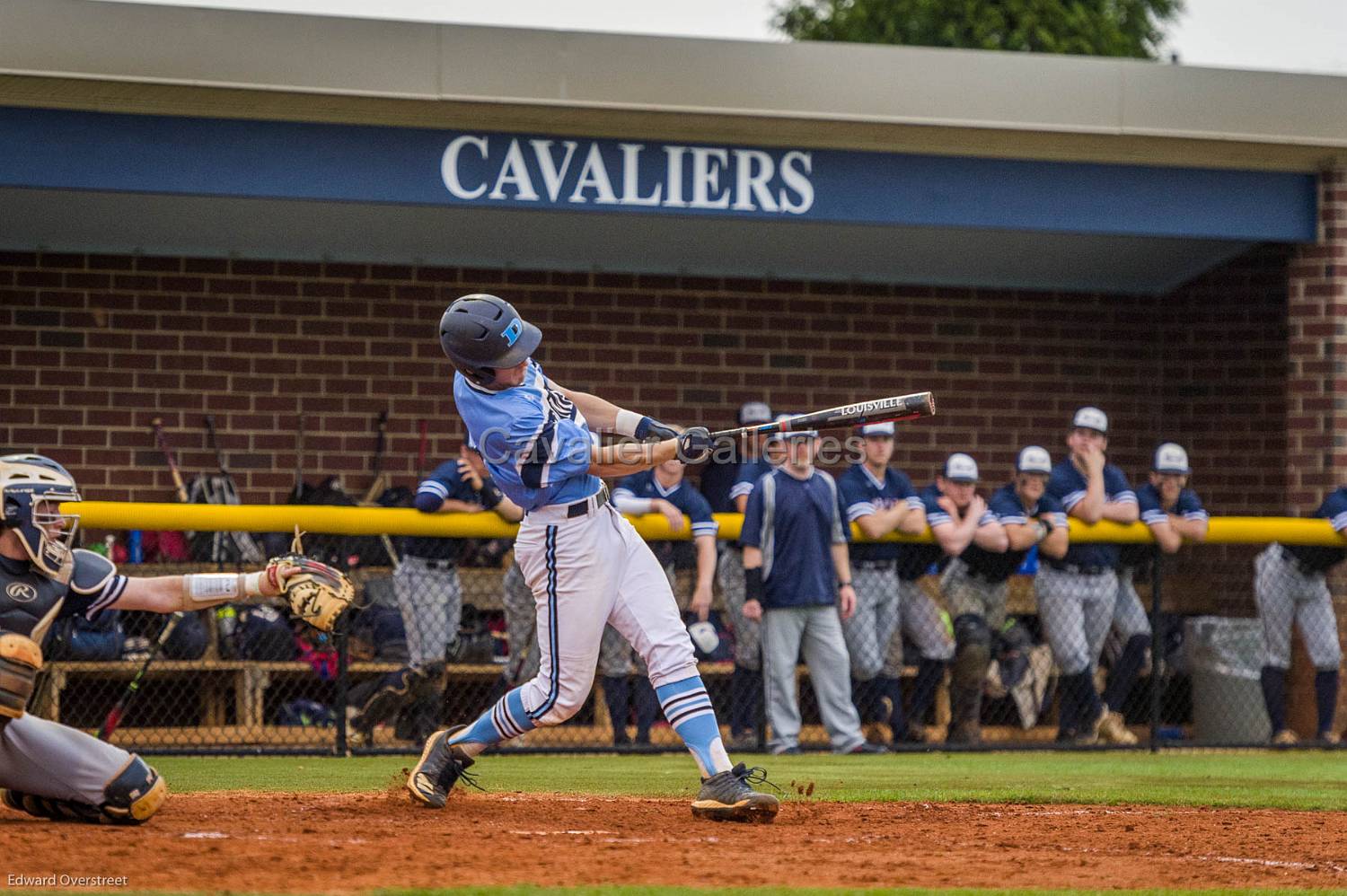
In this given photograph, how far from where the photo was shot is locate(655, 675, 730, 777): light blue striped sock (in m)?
5.73

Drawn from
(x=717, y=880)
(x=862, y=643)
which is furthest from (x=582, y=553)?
(x=862, y=643)

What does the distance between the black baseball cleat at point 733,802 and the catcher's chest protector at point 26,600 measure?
2.20 m

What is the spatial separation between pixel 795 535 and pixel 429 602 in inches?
81.6

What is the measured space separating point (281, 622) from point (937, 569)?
3.91 meters

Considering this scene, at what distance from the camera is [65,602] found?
535 centimetres

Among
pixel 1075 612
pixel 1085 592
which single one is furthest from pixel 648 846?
pixel 1085 592

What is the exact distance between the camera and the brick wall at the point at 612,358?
11.7 meters

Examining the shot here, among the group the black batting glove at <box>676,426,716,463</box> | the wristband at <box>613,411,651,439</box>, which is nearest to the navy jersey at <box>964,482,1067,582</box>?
the wristband at <box>613,411,651,439</box>

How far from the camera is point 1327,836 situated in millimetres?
5836

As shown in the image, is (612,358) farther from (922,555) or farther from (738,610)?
(922,555)

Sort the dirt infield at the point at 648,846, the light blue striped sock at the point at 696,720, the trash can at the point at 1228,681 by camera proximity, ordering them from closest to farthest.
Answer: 1. the dirt infield at the point at 648,846
2. the light blue striped sock at the point at 696,720
3. the trash can at the point at 1228,681

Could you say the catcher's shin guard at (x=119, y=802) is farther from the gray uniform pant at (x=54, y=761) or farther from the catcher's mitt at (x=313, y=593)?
the catcher's mitt at (x=313, y=593)

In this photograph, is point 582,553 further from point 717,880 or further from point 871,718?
point 871,718

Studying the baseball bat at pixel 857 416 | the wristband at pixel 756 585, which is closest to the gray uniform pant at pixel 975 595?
the wristband at pixel 756 585
